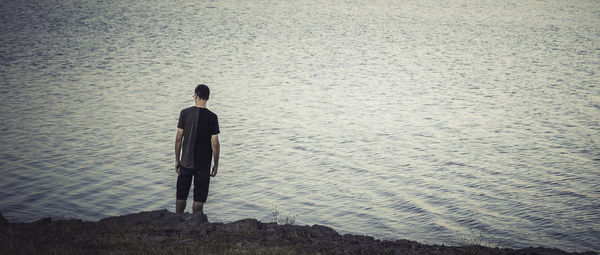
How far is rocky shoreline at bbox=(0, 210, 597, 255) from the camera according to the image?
895 cm

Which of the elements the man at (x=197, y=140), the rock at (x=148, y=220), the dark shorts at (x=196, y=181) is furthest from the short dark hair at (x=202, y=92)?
the rock at (x=148, y=220)

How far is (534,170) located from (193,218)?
13297 mm

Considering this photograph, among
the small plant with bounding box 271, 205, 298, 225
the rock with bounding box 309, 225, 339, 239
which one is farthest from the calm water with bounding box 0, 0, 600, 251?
the rock with bounding box 309, 225, 339, 239

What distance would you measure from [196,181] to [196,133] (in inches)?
39.3

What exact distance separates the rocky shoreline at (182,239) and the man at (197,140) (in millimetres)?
801

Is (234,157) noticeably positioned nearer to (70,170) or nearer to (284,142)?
(284,142)

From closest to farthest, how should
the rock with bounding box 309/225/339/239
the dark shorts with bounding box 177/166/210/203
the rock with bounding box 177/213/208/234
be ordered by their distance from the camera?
1. the rock with bounding box 177/213/208/234
2. the dark shorts with bounding box 177/166/210/203
3. the rock with bounding box 309/225/339/239

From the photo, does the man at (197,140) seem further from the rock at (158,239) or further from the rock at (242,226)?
the rock at (158,239)

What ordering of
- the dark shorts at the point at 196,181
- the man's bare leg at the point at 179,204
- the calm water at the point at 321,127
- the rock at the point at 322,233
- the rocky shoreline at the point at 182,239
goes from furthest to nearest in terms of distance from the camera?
the calm water at the point at 321,127 < the man's bare leg at the point at 179,204 < the rock at the point at 322,233 < the dark shorts at the point at 196,181 < the rocky shoreline at the point at 182,239

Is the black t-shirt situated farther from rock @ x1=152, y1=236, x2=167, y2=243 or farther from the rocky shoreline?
rock @ x1=152, y1=236, x2=167, y2=243

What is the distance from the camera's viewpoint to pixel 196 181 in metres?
10.9

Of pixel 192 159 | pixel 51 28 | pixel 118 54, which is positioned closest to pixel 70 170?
pixel 192 159

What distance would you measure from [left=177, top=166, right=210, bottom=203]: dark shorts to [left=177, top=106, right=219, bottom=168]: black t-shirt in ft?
0.41

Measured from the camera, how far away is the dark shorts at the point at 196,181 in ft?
35.2
